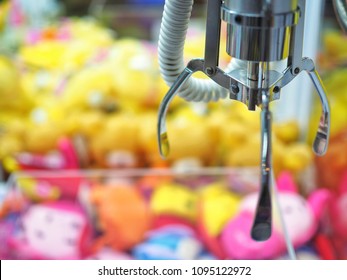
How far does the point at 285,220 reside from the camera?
924 millimetres

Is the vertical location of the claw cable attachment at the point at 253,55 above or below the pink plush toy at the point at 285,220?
above

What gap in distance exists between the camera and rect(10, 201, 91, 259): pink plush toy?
3.13ft

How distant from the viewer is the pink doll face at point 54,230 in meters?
0.96

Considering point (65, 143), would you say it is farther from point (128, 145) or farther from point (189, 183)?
point (189, 183)

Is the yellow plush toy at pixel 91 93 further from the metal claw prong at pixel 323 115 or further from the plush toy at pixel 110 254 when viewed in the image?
the metal claw prong at pixel 323 115

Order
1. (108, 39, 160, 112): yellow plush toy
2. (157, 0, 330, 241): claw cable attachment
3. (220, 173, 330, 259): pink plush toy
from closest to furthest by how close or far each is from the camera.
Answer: (157, 0, 330, 241): claw cable attachment < (220, 173, 330, 259): pink plush toy < (108, 39, 160, 112): yellow plush toy

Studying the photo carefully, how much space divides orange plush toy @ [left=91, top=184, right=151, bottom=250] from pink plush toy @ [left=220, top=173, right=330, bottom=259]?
15cm

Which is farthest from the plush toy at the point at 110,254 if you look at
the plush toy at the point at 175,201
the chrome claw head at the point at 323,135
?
the chrome claw head at the point at 323,135

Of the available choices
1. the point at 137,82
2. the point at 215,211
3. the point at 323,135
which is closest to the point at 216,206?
the point at 215,211

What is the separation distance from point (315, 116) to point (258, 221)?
0.78 metres

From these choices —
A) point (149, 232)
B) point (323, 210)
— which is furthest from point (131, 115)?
point (323, 210)

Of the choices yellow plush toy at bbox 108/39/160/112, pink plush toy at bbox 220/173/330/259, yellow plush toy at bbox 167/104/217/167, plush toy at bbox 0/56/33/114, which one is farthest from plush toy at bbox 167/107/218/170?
plush toy at bbox 0/56/33/114

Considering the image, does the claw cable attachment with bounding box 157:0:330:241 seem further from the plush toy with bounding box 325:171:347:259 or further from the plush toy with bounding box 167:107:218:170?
the plush toy with bounding box 167:107:218:170

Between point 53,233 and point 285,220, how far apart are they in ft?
1.30
